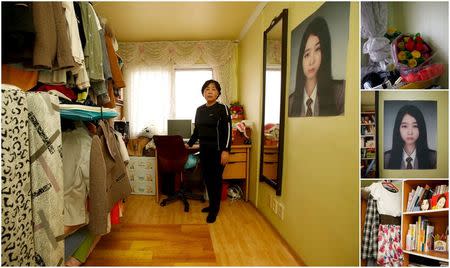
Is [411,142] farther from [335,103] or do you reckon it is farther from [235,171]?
[235,171]

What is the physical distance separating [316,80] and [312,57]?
0.56 feet

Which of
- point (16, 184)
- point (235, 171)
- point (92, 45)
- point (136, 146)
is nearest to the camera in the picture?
point (16, 184)

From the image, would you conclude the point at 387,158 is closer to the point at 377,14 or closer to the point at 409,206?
the point at 409,206

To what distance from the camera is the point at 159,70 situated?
4.12 metres

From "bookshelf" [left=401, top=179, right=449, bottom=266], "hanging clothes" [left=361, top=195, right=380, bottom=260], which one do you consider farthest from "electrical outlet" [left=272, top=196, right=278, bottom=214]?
"bookshelf" [left=401, top=179, right=449, bottom=266]

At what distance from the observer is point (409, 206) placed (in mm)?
726

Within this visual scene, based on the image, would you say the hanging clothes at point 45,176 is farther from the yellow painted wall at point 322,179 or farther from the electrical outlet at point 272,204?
the electrical outlet at point 272,204

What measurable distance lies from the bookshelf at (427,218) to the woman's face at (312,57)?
1.04 m

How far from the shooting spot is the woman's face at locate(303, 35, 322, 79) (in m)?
1.62

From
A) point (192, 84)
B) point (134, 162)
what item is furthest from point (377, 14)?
point (192, 84)

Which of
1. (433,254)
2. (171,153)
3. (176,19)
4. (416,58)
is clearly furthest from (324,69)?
(176,19)

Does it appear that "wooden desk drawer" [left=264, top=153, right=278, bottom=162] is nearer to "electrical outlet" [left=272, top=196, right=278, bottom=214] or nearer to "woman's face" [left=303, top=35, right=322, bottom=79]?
"electrical outlet" [left=272, top=196, right=278, bottom=214]

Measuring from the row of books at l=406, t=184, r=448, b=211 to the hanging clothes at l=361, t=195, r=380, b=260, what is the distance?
104 millimetres

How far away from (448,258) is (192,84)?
3.87 meters
